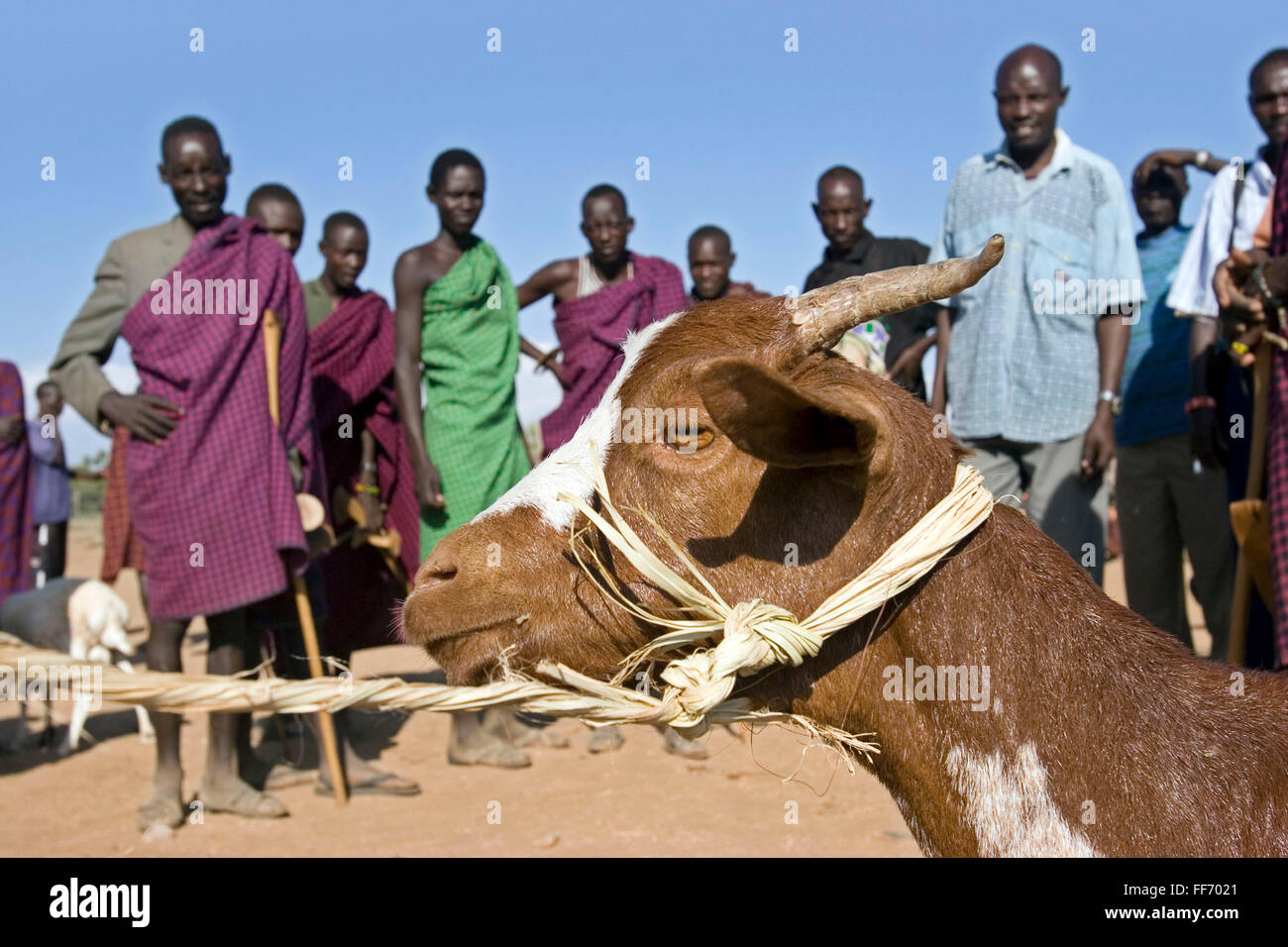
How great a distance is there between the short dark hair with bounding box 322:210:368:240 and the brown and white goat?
17.8 feet

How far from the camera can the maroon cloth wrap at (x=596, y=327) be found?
7.16 metres

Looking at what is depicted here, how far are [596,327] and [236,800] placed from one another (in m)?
3.51

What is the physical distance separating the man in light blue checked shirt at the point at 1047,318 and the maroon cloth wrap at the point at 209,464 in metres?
3.38

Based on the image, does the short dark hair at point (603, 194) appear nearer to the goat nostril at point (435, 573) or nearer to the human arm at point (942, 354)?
the human arm at point (942, 354)

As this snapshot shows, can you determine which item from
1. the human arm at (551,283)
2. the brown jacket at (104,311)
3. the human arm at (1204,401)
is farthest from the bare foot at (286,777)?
the human arm at (1204,401)

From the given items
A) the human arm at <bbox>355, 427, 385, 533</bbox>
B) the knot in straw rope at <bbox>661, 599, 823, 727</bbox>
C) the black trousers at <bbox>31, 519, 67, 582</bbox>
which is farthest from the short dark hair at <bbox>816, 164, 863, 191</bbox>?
the black trousers at <bbox>31, 519, 67, 582</bbox>

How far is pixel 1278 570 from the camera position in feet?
11.3

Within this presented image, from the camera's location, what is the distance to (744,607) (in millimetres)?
2217

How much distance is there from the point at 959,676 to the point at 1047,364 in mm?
3273

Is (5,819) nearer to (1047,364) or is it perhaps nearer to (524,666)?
Result: (524,666)

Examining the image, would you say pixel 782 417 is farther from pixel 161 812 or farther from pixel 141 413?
pixel 161 812

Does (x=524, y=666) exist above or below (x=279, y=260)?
below
